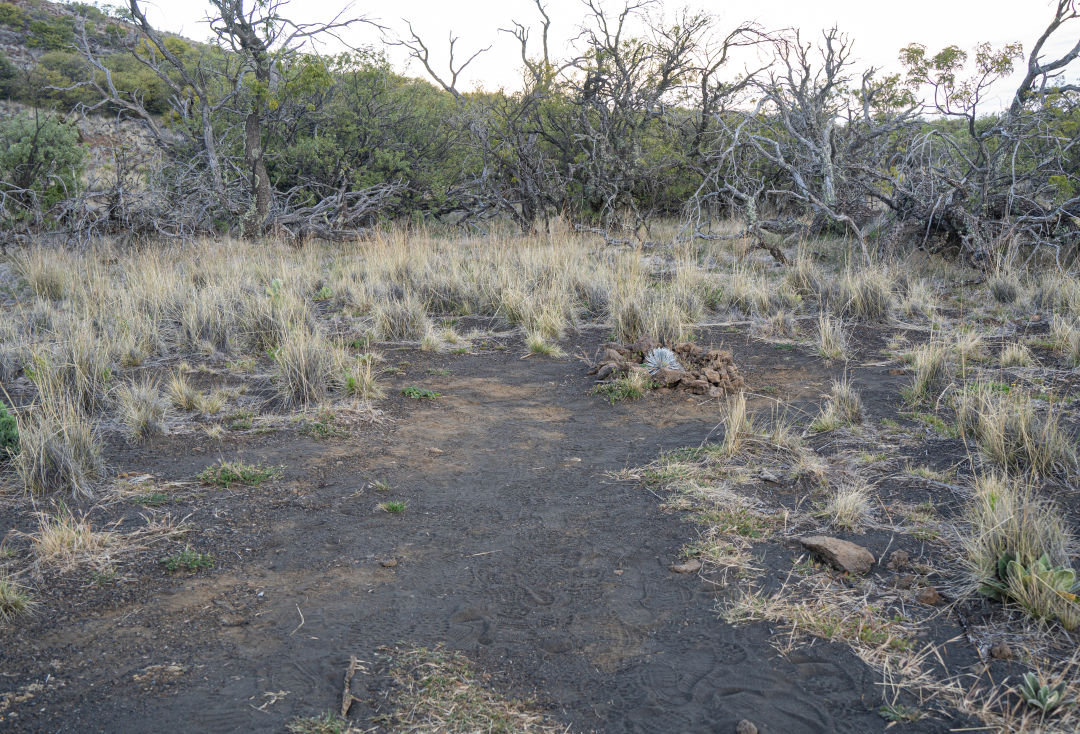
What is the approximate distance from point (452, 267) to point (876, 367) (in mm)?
5184

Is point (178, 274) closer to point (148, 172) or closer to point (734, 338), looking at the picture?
point (148, 172)

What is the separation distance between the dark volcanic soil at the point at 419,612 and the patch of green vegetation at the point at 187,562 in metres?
0.06

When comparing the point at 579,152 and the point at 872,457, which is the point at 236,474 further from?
the point at 579,152

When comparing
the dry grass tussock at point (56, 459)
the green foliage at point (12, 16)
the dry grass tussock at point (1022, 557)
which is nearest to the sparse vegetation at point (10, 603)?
the dry grass tussock at point (56, 459)

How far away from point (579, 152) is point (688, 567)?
12214 millimetres

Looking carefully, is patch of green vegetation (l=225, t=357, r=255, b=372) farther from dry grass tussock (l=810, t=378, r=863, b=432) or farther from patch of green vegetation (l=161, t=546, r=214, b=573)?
dry grass tussock (l=810, t=378, r=863, b=432)

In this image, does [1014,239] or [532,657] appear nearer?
[532,657]

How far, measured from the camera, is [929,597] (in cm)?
294

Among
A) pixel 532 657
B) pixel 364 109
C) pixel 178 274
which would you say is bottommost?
pixel 532 657

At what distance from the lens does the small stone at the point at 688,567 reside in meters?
3.31

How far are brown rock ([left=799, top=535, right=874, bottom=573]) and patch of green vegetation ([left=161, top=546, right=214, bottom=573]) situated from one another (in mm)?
2678

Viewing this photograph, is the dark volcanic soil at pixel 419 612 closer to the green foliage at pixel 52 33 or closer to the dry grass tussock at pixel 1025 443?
the dry grass tussock at pixel 1025 443

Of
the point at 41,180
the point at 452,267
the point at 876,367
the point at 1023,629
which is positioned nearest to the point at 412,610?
the point at 1023,629

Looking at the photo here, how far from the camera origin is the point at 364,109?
1462 centimetres
